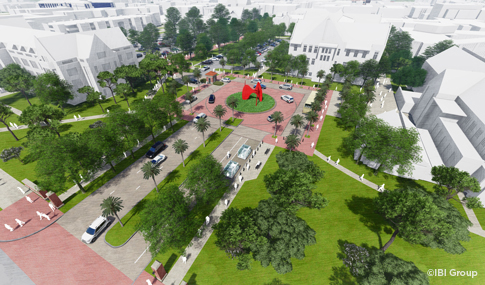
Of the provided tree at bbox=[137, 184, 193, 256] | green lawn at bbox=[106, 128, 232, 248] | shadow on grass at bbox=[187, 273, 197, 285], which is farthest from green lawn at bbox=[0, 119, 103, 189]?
shadow on grass at bbox=[187, 273, 197, 285]

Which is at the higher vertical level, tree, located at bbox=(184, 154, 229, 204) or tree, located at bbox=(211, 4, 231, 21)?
tree, located at bbox=(211, 4, 231, 21)

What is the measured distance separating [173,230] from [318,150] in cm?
4021

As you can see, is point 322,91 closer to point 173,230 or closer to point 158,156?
point 158,156


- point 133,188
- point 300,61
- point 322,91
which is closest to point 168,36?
point 300,61

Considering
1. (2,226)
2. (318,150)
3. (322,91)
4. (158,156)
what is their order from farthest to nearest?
(322,91) → (318,150) → (158,156) → (2,226)

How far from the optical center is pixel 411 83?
74.2 m

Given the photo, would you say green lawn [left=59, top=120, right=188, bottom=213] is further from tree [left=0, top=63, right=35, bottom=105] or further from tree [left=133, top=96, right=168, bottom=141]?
tree [left=0, top=63, right=35, bottom=105]

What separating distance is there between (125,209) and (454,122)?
7723cm

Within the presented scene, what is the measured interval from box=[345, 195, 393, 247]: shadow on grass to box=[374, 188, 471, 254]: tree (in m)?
6.01

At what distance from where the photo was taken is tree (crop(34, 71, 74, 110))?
192 feet

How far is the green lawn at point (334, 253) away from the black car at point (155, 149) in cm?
2429

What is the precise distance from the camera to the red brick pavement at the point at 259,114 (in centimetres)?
5991

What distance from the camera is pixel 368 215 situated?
34.5 m

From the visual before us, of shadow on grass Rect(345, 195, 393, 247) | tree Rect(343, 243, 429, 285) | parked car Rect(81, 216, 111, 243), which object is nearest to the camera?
tree Rect(343, 243, 429, 285)
